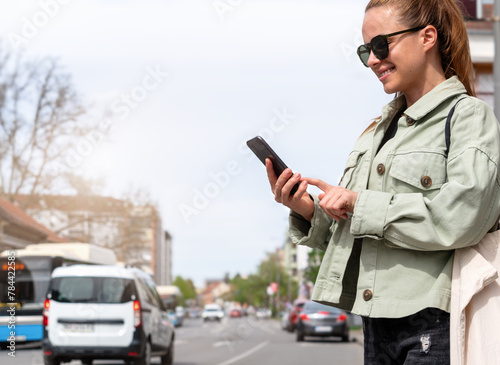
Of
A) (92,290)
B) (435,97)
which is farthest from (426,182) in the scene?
(92,290)

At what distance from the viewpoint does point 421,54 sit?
2213 millimetres

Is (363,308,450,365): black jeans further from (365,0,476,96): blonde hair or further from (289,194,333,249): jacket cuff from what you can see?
(365,0,476,96): blonde hair

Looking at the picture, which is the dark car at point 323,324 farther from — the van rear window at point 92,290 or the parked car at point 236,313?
the parked car at point 236,313

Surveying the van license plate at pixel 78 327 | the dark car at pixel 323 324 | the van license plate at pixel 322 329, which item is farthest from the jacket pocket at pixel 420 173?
the van license plate at pixel 322 329

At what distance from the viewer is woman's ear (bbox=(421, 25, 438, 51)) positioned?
2.20m

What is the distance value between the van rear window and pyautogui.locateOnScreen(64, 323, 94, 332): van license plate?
442 mm

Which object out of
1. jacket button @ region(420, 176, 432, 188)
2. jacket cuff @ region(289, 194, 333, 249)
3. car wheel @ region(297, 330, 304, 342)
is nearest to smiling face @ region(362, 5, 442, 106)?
jacket button @ region(420, 176, 432, 188)

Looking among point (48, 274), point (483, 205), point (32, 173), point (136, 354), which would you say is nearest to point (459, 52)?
point (483, 205)

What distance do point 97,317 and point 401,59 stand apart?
12.0 m

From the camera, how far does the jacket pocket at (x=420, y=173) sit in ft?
6.75

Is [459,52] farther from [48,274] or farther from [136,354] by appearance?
[48,274]

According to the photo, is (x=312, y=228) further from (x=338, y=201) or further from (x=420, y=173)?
(x=420, y=173)

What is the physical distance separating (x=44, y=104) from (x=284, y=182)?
33.9 m

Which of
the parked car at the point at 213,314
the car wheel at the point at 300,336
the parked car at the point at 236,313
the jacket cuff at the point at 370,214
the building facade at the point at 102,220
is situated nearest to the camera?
the jacket cuff at the point at 370,214
